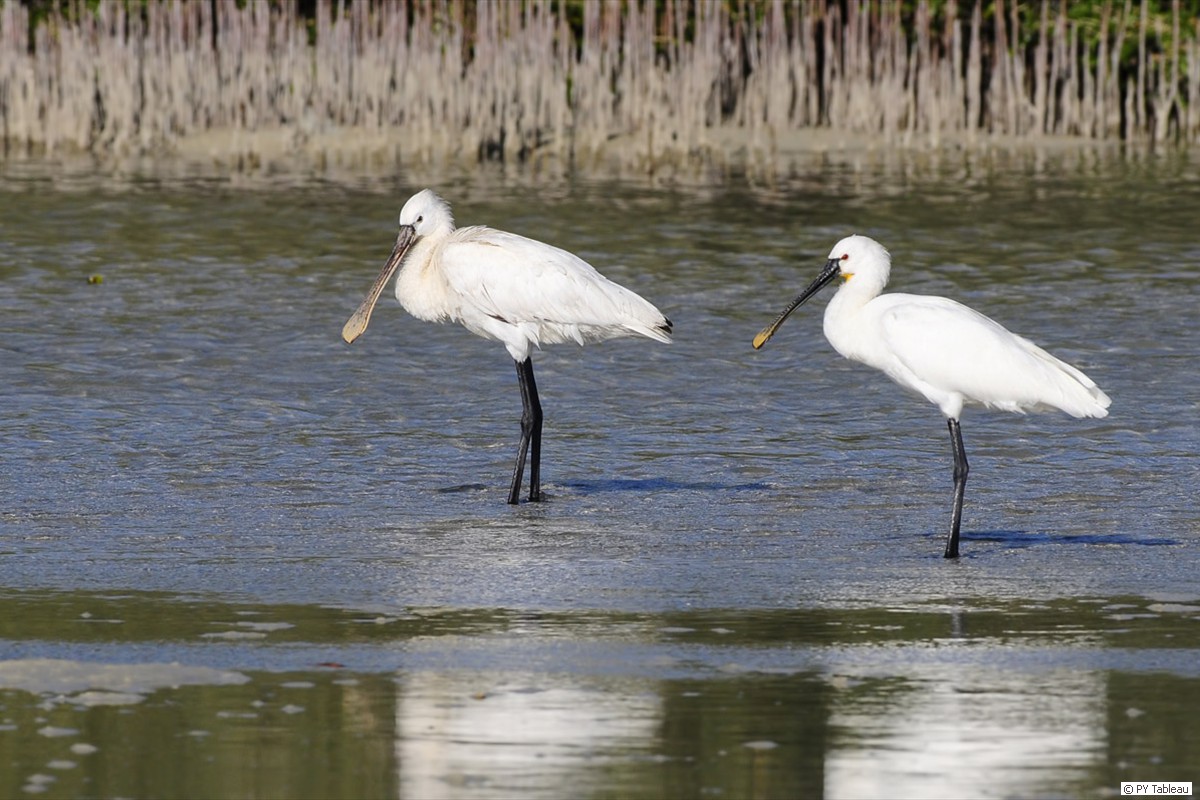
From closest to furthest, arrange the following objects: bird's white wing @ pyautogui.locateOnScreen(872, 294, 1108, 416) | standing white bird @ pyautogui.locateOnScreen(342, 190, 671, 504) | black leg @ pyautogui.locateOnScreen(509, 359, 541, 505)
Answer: bird's white wing @ pyautogui.locateOnScreen(872, 294, 1108, 416)
black leg @ pyautogui.locateOnScreen(509, 359, 541, 505)
standing white bird @ pyautogui.locateOnScreen(342, 190, 671, 504)

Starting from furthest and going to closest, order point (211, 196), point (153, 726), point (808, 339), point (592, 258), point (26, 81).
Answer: point (26, 81) → point (211, 196) → point (592, 258) → point (808, 339) → point (153, 726)

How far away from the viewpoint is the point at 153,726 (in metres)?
5.15

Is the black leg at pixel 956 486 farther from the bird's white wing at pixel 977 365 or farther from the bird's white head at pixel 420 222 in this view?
the bird's white head at pixel 420 222

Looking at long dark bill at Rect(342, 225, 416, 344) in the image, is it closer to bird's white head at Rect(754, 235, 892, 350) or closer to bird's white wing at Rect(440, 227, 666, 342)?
bird's white wing at Rect(440, 227, 666, 342)

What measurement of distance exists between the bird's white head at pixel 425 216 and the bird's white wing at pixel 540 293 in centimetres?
36

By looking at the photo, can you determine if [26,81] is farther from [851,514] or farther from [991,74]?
[851,514]

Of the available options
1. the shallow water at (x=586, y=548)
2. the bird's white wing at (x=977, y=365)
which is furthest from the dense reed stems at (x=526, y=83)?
the bird's white wing at (x=977, y=365)

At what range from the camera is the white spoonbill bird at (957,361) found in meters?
7.46

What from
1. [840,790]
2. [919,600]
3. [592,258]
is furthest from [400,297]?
[592,258]

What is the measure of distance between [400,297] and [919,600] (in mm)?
3251

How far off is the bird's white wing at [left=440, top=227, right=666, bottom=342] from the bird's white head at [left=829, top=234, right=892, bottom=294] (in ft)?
3.57

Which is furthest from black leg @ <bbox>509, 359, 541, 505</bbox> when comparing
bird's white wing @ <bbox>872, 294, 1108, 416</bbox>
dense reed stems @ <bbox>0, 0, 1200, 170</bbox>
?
dense reed stems @ <bbox>0, 0, 1200, 170</bbox>

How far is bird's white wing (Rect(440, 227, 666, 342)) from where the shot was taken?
8.72 m

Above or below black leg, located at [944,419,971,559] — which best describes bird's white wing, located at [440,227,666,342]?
above
